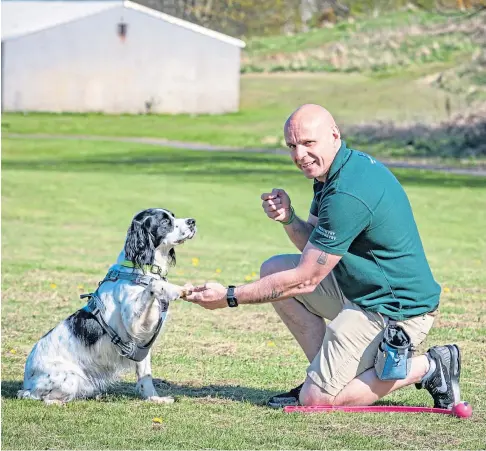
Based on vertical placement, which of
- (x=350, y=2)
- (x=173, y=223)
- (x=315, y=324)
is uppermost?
(x=350, y=2)

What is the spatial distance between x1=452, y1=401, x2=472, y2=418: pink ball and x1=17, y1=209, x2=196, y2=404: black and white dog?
180 centimetres

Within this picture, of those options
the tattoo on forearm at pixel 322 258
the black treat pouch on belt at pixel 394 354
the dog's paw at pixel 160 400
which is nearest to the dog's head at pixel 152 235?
the dog's paw at pixel 160 400

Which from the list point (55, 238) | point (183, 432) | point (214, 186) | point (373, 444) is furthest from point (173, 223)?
point (214, 186)

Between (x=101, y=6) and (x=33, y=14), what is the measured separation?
541 centimetres

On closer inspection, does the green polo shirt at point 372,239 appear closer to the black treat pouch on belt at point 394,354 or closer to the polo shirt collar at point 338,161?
the polo shirt collar at point 338,161

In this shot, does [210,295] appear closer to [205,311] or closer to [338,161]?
A: [338,161]

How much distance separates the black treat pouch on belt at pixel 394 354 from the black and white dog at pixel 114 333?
1.34 meters

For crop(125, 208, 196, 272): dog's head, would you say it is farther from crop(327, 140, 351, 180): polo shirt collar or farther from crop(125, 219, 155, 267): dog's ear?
crop(327, 140, 351, 180): polo shirt collar

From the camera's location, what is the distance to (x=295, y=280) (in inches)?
266

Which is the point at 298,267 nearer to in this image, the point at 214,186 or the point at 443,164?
the point at 214,186

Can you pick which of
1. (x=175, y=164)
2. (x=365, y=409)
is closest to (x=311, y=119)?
(x=365, y=409)

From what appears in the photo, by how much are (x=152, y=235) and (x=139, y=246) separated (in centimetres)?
12

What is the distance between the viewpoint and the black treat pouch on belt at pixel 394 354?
6.71 m

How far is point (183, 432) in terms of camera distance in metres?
6.36
